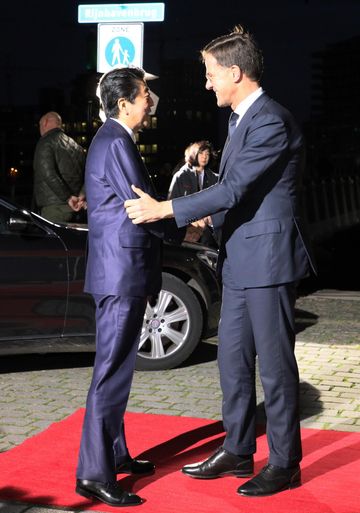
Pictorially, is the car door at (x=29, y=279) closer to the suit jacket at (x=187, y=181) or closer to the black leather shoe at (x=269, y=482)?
the black leather shoe at (x=269, y=482)

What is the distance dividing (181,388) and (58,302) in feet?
3.72

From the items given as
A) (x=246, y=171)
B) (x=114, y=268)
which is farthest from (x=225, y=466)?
(x=246, y=171)

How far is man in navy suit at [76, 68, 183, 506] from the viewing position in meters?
4.57

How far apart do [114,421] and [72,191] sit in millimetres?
5765

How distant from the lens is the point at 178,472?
16.7 feet

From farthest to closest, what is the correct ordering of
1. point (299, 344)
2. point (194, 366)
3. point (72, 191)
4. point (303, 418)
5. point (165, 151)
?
point (165, 151) < point (72, 191) < point (299, 344) < point (194, 366) < point (303, 418)

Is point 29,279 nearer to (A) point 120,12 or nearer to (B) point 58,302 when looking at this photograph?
(B) point 58,302

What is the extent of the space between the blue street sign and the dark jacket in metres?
1.85

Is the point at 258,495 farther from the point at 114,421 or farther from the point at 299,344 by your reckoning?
the point at 299,344

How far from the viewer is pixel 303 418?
6281mm

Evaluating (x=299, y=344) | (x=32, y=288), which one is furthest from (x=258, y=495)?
(x=299, y=344)

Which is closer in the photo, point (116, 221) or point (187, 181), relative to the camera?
point (116, 221)

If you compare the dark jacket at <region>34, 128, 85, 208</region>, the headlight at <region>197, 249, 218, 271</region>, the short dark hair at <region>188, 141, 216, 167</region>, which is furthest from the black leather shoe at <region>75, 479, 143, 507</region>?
the short dark hair at <region>188, 141, 216, 167</region>

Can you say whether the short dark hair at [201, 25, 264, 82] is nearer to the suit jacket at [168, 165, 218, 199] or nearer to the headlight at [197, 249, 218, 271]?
the headlight at [197, 249, 218, 271]
